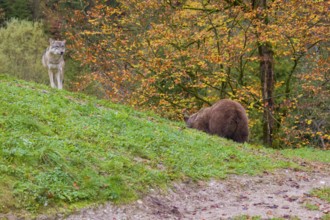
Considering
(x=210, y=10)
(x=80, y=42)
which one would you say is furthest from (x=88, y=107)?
(x=80, y=42)

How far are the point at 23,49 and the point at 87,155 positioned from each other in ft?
136

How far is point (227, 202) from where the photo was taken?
30.2ft

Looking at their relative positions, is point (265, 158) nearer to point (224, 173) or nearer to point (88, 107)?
point (224, 173)

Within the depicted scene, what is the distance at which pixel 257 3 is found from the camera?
2180cm

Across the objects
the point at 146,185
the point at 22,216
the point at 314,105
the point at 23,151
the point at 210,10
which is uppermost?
the point at 210,10

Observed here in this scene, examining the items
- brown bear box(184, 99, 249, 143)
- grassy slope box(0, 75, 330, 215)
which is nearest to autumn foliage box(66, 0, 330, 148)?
brown bear box(184, 99, 249, 143)

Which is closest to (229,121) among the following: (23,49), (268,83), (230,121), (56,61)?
(230,121)

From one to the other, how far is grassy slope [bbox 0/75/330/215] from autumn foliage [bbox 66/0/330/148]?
7.73m

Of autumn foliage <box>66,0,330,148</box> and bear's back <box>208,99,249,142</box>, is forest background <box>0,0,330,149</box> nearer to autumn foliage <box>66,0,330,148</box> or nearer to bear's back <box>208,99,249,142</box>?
autumn foliage <box>66,0,330,148</box>

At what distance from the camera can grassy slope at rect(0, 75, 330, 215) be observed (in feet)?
23.2

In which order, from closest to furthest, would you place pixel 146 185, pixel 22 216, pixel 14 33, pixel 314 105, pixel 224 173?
pixel 22 216
pixel 146 185
pixel 224 173
pixel 314 105
pixel 14 33

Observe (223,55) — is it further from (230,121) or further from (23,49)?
(23,49)

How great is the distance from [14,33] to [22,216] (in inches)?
1729

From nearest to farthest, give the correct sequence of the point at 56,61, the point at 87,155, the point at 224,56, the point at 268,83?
1. the point at 87,155
2. the point at 56,61
3. the point at 224,56
4. the point at 268,83
